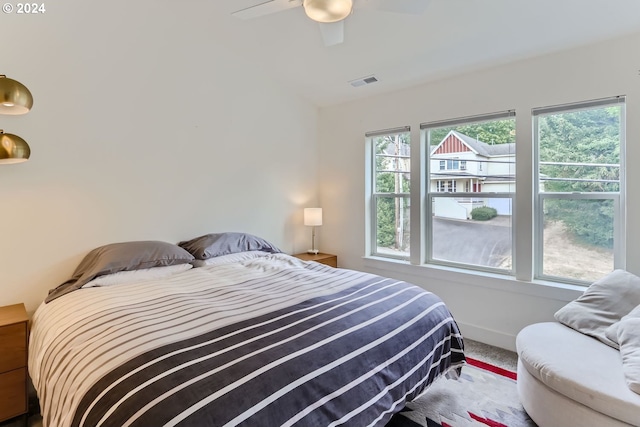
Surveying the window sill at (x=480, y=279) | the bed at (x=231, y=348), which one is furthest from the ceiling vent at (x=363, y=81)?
the bed at (x=231, y=348)

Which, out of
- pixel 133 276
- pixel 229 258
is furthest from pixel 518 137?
pixel 133 276

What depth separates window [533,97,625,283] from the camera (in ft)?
8.20

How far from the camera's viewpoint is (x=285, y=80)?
12.8 ft

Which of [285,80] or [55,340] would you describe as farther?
[285,80]

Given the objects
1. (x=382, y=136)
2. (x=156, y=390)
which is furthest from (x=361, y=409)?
(x=382, y=136)

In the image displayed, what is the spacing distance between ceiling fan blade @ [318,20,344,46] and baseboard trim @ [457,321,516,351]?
2.79 meters

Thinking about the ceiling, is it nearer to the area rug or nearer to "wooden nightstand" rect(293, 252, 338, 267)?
"wooden nightstand" rect(293, 252, 338, 267)

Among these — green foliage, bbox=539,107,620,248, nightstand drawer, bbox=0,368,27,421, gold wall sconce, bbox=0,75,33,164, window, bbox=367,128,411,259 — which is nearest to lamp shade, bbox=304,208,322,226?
window, bbox=367,128,411,259

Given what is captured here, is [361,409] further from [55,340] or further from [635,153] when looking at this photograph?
[635,153]

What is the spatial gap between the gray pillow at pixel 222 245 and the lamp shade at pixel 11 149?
1387 millimetres

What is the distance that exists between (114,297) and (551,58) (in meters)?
3.66

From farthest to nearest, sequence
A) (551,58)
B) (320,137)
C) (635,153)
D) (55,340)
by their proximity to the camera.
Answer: (320,137), (551,58), (635,153), (55,340)

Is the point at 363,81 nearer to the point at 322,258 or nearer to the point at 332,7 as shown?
the point at 332,7

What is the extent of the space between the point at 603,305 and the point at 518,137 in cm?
146
